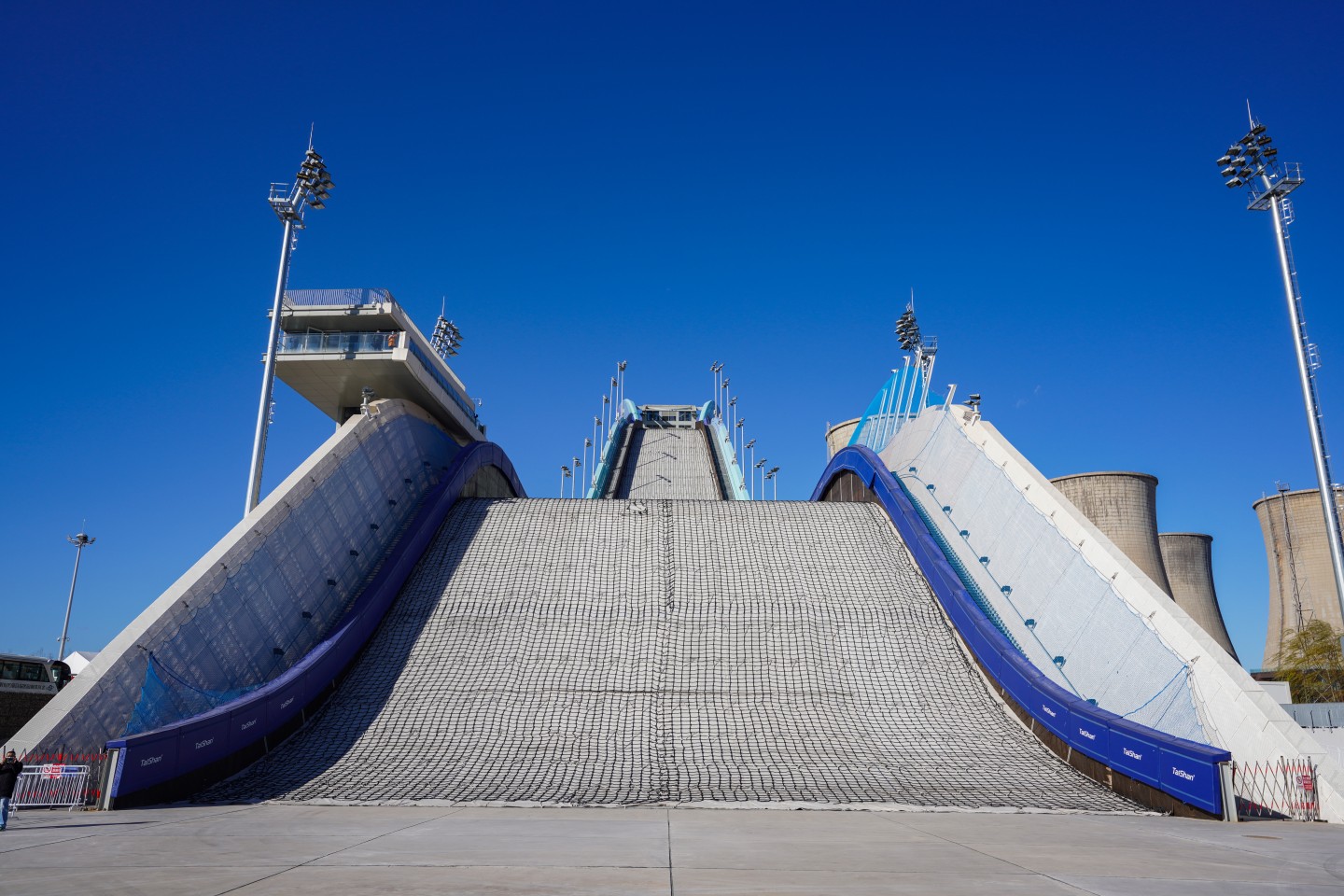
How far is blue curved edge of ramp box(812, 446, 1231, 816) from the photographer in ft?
30.9

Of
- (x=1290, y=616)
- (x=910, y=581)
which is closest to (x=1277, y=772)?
(x=910, y=581)

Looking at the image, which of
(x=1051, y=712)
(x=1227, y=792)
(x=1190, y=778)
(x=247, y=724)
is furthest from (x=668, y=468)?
(x=1227, y=792)

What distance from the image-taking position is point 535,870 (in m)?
5.28

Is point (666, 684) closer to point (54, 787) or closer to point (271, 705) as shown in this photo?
point (271, 705)

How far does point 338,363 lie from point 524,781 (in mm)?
13932

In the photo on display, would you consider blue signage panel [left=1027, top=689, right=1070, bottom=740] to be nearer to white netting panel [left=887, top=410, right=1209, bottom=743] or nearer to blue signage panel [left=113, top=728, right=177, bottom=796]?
white netting panel [left=887, top=410, right=1209, bottom=743]

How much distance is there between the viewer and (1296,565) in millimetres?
36781

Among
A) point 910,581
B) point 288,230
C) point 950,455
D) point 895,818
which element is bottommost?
point 895,818

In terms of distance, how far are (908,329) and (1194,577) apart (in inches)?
728

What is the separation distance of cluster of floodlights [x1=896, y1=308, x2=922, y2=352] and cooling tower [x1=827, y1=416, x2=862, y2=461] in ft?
35.8

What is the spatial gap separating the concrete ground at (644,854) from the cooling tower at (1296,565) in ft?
110

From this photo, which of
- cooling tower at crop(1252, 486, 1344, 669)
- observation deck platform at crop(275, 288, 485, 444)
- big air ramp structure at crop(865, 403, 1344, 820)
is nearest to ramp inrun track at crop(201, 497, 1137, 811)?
big air ramp structure at crop(865, 403, 1344, 820)

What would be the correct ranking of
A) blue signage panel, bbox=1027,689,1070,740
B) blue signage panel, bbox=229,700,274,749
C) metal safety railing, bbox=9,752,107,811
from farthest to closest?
1. blue signage panel, bbox=1027,689,1070,740
2. blue signage panel, bbox=229,700,274,749
3. metal safety railing, bbox=9,752,107,811

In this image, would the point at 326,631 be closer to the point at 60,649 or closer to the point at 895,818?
the point at 895,818
